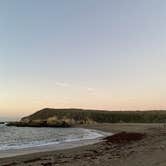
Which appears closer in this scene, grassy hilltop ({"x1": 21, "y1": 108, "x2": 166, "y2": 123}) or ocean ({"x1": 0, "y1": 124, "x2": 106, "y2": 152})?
ocean ({"x1": 0, "y1": 124, "x2": 106, "y2": 152})

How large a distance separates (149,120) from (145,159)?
91.7 metres

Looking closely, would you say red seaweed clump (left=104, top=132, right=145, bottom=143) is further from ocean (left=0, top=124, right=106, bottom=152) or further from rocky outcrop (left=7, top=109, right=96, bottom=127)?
rocky outcrop (left=7, top=109, right=96, bottom=127)

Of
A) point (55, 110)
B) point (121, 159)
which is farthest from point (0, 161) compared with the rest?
point (55, 110)

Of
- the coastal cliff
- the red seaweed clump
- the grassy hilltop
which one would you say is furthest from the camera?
the grassy hilltop

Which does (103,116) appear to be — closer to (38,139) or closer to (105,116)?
(105,116)

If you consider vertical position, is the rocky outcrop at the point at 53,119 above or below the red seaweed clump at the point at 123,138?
above

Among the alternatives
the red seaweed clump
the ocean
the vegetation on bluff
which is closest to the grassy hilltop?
the vegetation on bluff

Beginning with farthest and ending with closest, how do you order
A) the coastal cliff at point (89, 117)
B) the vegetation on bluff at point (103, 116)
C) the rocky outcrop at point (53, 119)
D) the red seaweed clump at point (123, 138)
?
the vegetation on bluff at point (103, 116) → the coastal cliff at point (89, 117) → the rocky outcrop at point (53, 119) → the red seaweed clump at point (123, 138)

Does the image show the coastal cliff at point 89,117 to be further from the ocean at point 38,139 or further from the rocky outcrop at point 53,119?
the ocean at point 38,139

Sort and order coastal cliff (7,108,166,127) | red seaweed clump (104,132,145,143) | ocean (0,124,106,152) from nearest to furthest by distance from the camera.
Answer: ocean (0,124,106,152) → red seaweed clump (104,132,145,143) → coastal cliff (7,108,166,127)

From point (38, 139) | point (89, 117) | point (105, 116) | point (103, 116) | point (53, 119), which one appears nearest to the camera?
point (38, 139)

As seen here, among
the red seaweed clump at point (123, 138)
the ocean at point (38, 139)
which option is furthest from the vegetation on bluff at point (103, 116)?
the red seaweed clump at point (123, 138)

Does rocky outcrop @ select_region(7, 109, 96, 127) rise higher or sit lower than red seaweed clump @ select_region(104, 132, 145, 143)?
higher

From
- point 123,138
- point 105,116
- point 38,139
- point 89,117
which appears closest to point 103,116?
point 105,116
